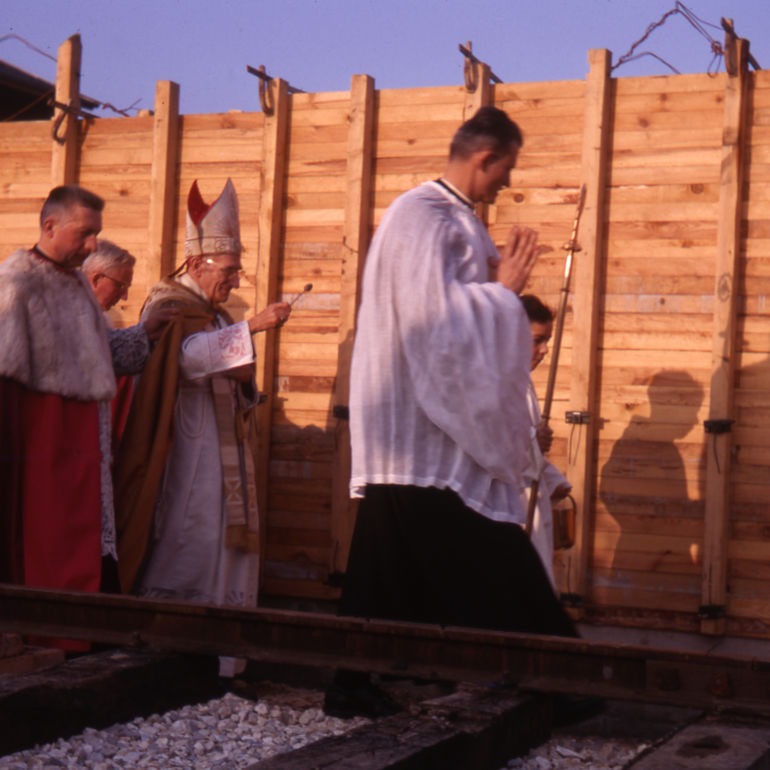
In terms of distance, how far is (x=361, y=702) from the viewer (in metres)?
4.08

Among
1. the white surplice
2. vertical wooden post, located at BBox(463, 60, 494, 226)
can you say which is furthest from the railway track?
vertical wooden post, located at BBox(463, 60, 494, 226)

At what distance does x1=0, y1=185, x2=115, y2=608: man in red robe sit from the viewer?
548cm

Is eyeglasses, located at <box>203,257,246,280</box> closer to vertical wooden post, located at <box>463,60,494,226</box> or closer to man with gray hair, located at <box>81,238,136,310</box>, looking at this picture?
man with gray hair, located at <box>81,238,136,310</box>

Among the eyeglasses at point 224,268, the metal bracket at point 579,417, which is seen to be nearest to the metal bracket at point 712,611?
the metal bracket at point 579,417

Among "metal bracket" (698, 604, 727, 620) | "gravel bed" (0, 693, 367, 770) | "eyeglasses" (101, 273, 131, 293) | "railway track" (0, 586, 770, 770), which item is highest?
"eyeglasses" (101, 273, 131, 293)

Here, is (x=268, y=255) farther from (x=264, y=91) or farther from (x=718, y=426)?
(x=718, y=426)

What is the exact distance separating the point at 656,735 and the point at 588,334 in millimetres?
2904

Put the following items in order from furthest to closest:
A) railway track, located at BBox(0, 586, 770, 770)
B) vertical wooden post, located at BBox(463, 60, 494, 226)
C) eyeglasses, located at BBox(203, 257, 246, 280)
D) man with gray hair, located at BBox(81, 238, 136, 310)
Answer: vertical wooden post, located at BBox(463, 60, 494, 226) < man with gray hair, located at BBox(81, 238, 136, 310) < eyeglasses, located at BBox(203, 257, 246, 280) < railway track, located at BBox(0, 586, 770, 770)

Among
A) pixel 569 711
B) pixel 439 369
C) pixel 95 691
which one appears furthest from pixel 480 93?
pixel 95 691

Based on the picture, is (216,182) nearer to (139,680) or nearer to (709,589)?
(709,589)

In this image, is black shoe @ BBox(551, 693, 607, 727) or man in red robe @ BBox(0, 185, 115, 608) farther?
man in red robe @ BBox(0, 185, 115, 608)

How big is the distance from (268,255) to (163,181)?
0.81 m

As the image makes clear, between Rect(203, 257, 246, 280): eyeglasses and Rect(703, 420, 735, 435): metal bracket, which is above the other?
Rect(203, 257, 246, 280): eyeglasses

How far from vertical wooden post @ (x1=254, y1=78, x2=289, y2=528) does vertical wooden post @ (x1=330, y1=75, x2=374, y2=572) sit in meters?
0.40
